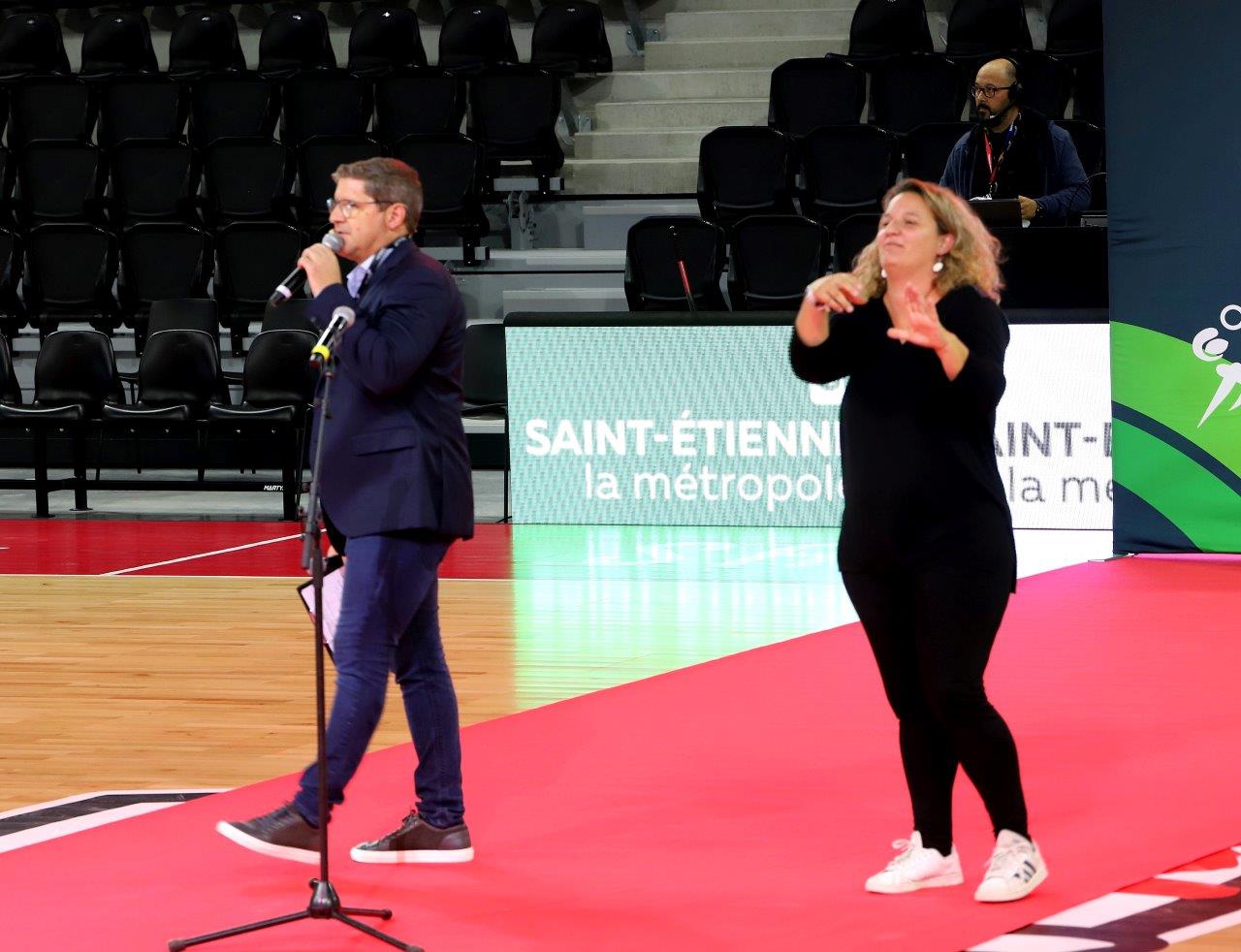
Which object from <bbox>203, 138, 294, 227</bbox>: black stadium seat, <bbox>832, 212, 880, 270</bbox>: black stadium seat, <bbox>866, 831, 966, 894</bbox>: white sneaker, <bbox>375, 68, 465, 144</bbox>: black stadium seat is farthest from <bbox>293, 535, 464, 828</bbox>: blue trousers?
<bbox>375, 68, 465, 144</bbox>: black stadium seat

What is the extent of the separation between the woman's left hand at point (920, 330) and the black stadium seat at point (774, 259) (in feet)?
24.9

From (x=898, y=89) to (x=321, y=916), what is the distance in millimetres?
9834

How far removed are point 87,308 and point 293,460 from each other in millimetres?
2309

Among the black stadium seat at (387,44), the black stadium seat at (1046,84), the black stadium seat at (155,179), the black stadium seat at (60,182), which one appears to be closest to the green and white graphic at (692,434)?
the black stadium seat at (1046,84)

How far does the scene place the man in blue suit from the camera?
403 cm

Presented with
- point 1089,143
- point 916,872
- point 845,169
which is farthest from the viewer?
point 845,169

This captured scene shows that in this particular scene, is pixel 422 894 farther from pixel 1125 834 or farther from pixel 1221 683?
pixel 1221 683

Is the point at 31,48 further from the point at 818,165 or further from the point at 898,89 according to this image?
the point at 898,89

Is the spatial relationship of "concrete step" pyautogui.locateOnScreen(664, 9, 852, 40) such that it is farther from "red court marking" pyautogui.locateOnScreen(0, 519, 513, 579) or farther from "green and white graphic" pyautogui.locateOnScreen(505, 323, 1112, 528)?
"red court marking" pyautogui.locateOnScreen(0, 519, 513, 579)

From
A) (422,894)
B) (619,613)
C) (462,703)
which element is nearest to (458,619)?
(619,613)

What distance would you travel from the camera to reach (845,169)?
12.0m

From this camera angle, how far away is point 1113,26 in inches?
332

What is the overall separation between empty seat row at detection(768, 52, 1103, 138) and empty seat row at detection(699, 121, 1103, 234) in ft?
1.64

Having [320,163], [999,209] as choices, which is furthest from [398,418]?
[320,163]
